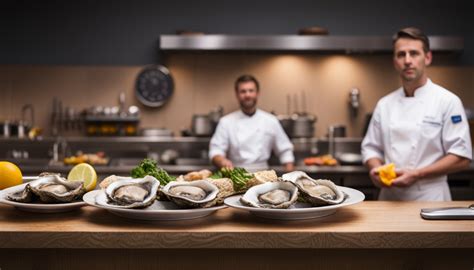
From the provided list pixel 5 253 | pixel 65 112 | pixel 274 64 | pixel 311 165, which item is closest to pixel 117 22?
pixel 65 112

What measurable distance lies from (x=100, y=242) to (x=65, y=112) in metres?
4.78

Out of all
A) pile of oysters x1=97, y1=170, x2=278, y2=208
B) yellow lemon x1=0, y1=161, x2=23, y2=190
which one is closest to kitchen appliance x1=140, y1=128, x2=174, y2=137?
yellow lemon x1=0, y1=161, x2=23, y2=190

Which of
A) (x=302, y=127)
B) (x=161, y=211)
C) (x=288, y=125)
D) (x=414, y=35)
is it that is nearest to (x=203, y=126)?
(x=288, y=125)

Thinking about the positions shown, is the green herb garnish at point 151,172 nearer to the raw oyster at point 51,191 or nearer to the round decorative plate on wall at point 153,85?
the raw oyster at point 51,191

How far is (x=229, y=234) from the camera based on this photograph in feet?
5.37

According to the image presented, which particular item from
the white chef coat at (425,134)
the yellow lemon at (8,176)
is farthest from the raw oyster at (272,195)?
the white chef coat at (425,134)

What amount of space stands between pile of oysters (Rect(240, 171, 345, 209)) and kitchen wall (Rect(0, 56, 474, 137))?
4419 millimetres

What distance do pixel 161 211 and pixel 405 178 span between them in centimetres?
155

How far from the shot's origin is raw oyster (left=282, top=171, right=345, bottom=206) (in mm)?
1758

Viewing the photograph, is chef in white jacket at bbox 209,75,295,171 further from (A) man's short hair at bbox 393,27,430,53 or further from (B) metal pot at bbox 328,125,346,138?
(A) man's short hair at bbox 393,27,430,53

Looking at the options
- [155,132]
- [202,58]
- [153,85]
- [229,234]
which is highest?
[202,58]

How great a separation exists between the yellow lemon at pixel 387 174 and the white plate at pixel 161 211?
115 cm

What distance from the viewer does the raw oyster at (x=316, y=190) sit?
5.77 feet

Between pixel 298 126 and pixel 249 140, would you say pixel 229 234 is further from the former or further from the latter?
pixel 298 126
